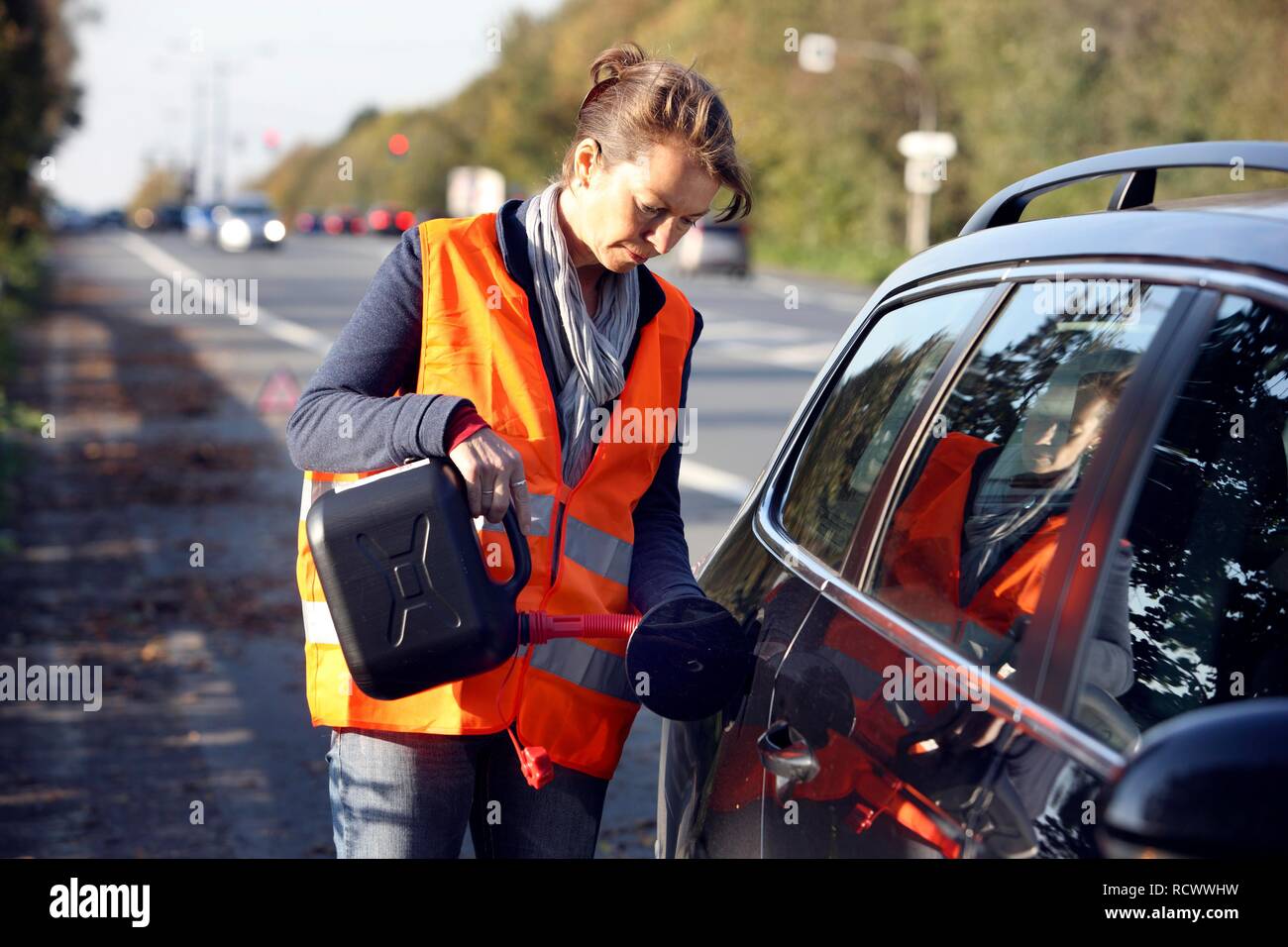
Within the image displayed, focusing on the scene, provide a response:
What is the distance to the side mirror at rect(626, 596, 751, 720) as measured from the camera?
8.25 feet

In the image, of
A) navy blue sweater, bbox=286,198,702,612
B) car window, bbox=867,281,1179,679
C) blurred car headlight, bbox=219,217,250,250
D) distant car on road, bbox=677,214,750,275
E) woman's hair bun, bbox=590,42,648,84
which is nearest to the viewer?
car window, bbox=867,281,1179,679

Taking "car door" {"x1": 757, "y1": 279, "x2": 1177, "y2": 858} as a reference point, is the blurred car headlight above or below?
below

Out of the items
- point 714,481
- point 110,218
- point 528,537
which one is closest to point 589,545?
point 528,537

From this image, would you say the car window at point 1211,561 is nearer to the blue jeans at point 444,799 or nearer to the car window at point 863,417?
the car window at point 863,417

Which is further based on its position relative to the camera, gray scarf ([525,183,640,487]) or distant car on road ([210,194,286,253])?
distant car on road ([210,194,286,253])

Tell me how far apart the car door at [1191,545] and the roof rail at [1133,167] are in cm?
29

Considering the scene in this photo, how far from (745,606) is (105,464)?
36.1 ft

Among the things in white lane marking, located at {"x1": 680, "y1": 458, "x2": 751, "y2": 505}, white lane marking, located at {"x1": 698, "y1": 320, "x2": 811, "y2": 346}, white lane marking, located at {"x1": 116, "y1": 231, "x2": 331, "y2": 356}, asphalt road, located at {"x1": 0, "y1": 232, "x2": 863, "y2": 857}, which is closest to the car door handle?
asphalt road, located at {"x1": 0, "y1": 232, "x2": 863, "y2": 857}

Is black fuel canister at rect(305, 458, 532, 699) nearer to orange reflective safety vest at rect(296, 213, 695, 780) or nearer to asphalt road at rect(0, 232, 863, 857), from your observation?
orange reflective safety vest at rect(296, 213, 695, 780)

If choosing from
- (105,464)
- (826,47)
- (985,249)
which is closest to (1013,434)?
(985,249)

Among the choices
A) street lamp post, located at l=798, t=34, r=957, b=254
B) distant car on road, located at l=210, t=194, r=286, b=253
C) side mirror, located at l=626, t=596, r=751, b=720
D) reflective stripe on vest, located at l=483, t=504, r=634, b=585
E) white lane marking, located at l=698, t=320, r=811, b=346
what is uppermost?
street lamp post, located at l=798, t=34, r=957, b=254

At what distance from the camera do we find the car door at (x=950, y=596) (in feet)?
6.27
